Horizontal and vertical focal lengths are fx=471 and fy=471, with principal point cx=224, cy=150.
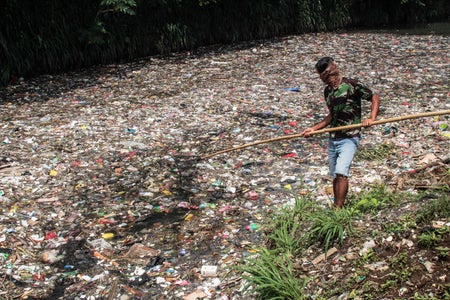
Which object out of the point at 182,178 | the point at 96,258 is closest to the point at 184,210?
the point at 182,178

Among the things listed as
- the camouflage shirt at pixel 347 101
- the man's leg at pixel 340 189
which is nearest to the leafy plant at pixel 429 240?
the man's leg at pixel 340 189

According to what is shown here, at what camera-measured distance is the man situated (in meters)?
Result: 4.34

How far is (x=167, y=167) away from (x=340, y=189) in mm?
2823

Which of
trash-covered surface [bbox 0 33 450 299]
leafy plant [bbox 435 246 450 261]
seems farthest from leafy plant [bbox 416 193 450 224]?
trash-covered surface [bbox 0 33 450 299]

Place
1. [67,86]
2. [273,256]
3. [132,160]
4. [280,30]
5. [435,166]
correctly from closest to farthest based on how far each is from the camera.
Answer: [273,256] → [435,166] → [132,160] → [67,86] → [280,30]

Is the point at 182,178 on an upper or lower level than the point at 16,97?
lower

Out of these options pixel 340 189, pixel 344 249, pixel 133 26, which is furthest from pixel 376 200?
pixel 133 26

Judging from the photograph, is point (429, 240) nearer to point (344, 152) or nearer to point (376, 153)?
point (344, 152)

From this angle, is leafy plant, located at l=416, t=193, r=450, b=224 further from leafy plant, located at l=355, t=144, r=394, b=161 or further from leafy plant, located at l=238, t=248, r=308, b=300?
leafy plant, located at l=355, t=144, r=394, b=161

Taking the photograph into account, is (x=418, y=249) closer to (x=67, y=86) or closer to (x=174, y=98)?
(x=174, y=98)

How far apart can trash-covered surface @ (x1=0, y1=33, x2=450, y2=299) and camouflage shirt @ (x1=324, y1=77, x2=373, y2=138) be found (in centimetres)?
91

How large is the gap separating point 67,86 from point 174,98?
286cm

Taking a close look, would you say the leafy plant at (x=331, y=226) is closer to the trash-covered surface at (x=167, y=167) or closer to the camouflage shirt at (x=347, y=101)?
the trash-covered surface at (x=167, y=167)

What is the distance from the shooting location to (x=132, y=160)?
6.77 metres
